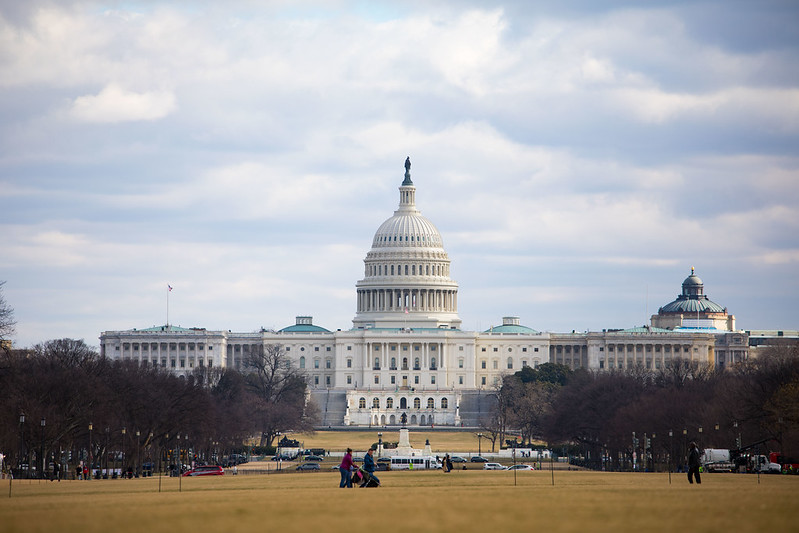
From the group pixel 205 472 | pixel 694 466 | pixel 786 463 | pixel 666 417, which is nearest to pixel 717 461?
pixel 786 463

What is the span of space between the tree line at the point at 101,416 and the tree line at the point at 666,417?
2921 cm

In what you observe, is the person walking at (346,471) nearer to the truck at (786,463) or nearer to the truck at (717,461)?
the truck at (786,463)

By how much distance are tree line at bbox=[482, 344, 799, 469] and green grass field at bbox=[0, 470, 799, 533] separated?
115ft

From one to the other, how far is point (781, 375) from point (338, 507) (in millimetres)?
63844

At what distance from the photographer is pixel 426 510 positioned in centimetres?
3541

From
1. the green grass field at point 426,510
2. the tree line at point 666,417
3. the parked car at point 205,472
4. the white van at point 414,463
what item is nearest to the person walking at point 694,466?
the green grass field at point 426,510

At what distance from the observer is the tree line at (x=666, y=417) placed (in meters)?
86.9

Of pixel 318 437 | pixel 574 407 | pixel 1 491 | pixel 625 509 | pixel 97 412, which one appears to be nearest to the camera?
pixel 625 509

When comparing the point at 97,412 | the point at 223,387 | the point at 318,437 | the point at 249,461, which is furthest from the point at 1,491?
the point at 318,437

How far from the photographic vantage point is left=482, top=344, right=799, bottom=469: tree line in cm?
8694

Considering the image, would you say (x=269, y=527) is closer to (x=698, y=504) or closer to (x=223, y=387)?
(x=698, y=504)

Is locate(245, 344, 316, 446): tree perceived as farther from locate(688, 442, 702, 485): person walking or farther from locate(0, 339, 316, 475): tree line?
locate(688, 442, 702, 485): person walking

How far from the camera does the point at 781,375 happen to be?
311ft

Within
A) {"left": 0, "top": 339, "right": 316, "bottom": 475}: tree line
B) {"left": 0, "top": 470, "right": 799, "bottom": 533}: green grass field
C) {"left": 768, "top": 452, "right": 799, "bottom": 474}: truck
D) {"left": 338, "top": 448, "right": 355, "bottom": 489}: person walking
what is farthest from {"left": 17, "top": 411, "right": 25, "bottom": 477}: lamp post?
{"left": 768, "top": 452, "right": 799, "bottom": 474}: truck
